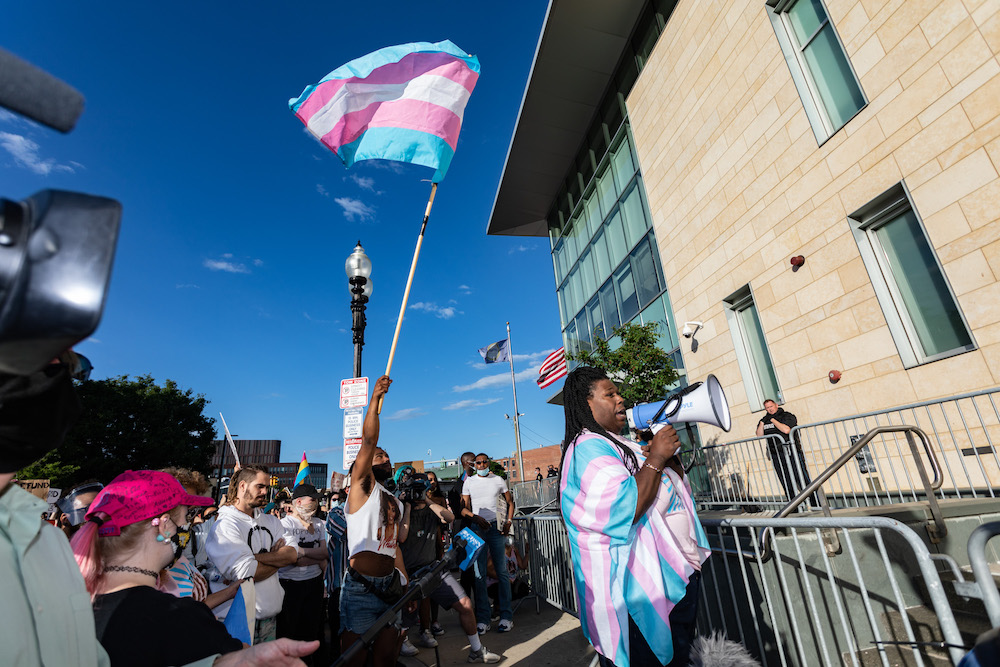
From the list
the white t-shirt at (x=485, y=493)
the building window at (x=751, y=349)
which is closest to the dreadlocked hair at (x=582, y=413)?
the white t-shirt at (x=485, y=493)

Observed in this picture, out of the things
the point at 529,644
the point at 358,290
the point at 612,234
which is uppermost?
the point at 612,234

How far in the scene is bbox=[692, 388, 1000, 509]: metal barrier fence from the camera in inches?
223

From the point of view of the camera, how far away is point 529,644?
5.28 m

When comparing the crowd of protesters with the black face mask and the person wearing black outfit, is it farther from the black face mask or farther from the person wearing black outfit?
the person wearing black outfit

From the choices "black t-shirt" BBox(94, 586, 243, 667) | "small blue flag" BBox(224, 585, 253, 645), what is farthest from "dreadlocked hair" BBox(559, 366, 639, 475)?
"small blue flag" BBox(224, 585, 253, 645)

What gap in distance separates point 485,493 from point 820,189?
7205 mm

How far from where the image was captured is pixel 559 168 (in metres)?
20.3

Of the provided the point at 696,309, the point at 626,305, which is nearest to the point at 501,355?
the point at 626,305

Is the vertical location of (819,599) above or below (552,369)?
below

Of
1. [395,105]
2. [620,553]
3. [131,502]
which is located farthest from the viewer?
Answer: [395,105]

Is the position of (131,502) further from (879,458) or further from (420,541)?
(879,458)

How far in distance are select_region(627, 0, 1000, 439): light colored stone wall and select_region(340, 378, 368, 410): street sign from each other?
23.8ft

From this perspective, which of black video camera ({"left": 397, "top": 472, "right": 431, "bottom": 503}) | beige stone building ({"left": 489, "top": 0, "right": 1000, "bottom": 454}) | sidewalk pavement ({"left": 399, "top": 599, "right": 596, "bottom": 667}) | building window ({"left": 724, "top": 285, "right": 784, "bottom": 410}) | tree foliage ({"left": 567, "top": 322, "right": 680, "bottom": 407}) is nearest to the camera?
sidewalk pavement ({"left": 399, "top": 599, "right": 596, "bottom": 667})

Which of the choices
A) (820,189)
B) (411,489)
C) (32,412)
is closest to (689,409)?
(32,412)
